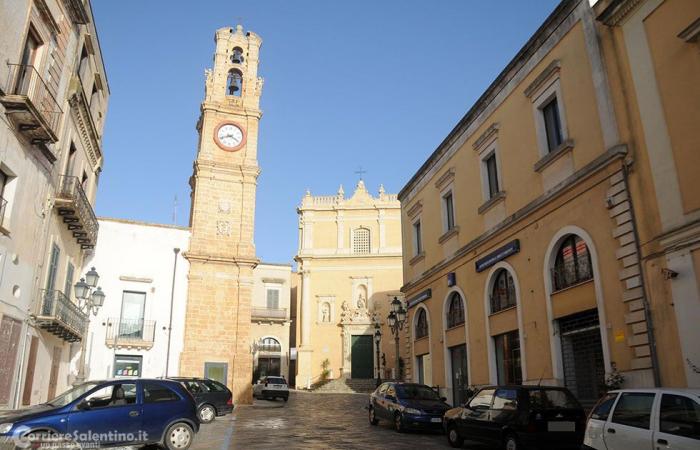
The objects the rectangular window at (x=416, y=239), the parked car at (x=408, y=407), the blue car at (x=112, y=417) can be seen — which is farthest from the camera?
the rectangular window at (x=416, y=239)

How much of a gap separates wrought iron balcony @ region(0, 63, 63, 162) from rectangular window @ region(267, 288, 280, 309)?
108 ft

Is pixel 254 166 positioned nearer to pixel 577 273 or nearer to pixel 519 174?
pixel 519 174

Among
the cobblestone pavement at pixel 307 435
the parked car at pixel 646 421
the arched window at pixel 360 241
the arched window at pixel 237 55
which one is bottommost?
the cobblestone pavement at pixel 307 435

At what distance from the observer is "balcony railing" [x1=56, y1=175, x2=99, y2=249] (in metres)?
17.4

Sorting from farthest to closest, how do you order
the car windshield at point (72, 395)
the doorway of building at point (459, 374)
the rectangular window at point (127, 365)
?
the rectangular window at point (127, 365)
the doorway of building at point (459, 374)
the car windshield at point (72, 395)

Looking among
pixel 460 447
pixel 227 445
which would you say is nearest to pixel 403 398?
pixel 460 447

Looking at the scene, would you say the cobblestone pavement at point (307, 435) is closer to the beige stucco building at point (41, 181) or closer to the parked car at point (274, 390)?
the beige stucco building at point (41, 181)

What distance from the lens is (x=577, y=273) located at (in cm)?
1280

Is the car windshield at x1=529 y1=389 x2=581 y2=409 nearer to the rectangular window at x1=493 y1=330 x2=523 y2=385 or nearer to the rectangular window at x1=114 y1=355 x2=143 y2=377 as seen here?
the rectangular window at x1=493 y1=330 x2=523 y2=385

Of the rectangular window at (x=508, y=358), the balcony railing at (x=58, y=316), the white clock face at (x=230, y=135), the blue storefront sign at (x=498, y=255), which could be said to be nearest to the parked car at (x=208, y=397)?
the balcony railing at (x=58, y=316)

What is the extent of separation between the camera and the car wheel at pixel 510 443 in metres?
10.1

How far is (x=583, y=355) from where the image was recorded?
1257 cm

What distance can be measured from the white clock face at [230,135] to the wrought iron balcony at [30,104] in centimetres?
1746

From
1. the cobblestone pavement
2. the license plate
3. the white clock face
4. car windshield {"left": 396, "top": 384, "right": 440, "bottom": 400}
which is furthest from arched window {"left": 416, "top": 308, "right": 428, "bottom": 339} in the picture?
the white clock face
